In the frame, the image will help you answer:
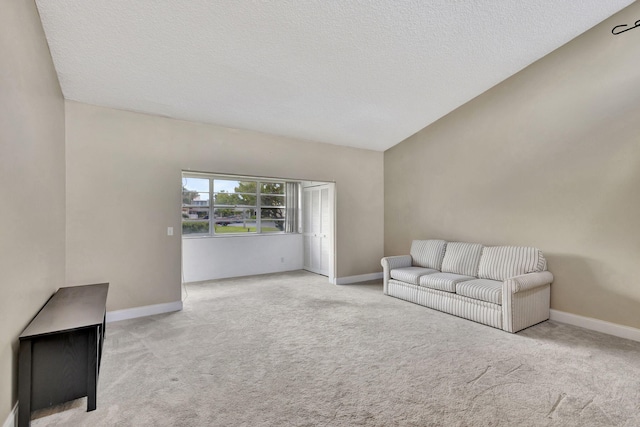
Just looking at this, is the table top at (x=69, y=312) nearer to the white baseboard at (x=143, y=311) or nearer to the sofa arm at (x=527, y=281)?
the white baseboard at (x=143, y=311)

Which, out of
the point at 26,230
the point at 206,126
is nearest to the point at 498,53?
the point at 206,126

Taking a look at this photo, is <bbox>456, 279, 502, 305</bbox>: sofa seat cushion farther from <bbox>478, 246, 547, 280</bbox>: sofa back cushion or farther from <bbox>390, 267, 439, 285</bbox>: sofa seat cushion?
<bbox>390, 267, 439, 285</bbox>: sofa seat cushion

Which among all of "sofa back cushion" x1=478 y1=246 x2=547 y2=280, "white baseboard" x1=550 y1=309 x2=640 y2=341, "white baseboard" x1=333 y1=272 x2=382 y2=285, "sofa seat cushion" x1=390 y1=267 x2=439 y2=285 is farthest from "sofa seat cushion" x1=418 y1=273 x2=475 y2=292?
"white baseboard" x1=333 y1=272 x2=382 y2=285

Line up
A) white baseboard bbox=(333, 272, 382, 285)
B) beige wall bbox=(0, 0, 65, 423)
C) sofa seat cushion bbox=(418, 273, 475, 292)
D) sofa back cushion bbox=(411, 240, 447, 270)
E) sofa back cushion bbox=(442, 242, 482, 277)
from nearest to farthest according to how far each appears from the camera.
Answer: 1. beige wall bbox=(0, 0, 65, 423)
2. sofa seat cushion bbox=(418, 273, 475, 292)
3. sofa back cushion bbox=(442, 242, 482, 277)
4. sofa back cushion bbox=(411, 240, 447, 270)
5. white baseboard bbox=(333, 272, 382, 285)

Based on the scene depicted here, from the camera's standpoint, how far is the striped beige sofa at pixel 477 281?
3.44 metres

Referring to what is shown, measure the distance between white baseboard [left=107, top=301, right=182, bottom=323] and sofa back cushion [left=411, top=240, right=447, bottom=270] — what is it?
3.73 m

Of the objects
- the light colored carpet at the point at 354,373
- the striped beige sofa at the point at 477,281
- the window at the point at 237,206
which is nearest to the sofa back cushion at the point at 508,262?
the striped beige sofa at the point at 477,281

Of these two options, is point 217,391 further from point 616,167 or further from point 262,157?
point 616,167

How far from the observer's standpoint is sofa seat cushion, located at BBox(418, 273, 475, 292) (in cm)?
402

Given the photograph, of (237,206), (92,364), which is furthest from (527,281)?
(237,206)

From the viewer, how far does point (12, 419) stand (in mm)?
1819

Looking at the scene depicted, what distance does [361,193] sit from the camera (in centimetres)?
603

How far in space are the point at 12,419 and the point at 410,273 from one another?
167 inches

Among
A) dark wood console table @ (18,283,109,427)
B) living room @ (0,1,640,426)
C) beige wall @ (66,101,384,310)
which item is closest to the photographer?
dark wood console table @ (18,283,109,427)
